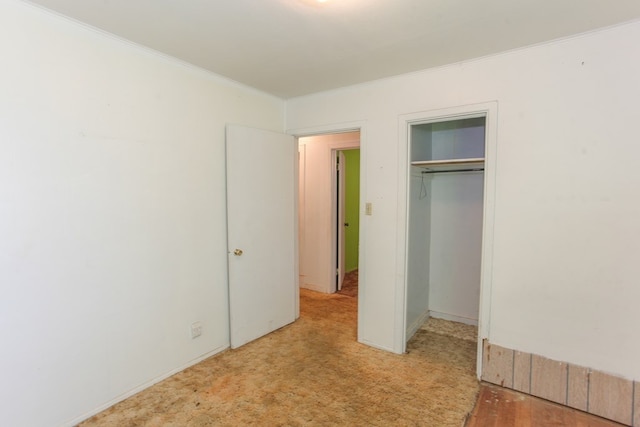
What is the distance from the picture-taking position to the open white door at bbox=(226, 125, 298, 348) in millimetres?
2871

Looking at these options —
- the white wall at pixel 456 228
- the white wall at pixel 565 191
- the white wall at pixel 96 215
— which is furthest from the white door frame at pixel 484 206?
the white wall at pixel 96 215

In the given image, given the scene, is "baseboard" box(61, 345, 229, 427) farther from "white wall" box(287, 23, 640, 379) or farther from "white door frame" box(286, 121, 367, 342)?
"white wall" box(287, 23, 640, 379)

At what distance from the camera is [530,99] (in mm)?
2195

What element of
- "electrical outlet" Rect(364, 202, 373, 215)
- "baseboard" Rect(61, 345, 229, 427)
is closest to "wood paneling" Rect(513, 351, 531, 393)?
"electrical outlet" Rect(364, 202, 373, 215)

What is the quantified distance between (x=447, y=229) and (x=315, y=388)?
221 centimetres

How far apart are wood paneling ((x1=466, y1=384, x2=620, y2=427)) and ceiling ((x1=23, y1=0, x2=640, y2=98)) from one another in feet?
7.94

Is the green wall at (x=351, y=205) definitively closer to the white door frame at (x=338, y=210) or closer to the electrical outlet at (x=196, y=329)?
the white door frame at (x=338, y=210)

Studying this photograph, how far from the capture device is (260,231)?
10.2 feet

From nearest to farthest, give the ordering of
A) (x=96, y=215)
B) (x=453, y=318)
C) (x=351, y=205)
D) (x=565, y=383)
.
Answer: (x=96, y=215) → (x=565, y=383) → (x=453, y=318) → (x=351, y=205)

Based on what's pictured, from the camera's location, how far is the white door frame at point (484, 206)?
2.35 meters

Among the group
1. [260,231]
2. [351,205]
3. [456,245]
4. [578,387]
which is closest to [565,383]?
[578,387]

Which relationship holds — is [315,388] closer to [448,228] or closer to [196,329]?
[196,329]

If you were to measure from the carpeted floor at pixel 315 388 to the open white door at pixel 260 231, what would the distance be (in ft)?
0.89

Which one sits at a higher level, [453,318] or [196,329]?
[196,329]
